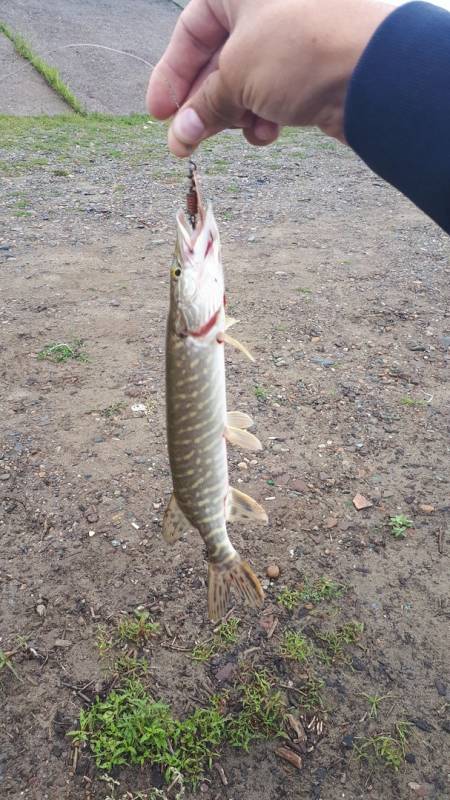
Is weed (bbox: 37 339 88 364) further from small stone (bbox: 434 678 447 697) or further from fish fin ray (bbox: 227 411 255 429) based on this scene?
small stone (bbox: 434 678 447 697)

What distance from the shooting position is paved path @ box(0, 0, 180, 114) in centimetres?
1125

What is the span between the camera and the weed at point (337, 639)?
2760 mm

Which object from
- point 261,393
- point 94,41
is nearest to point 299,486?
point 261,393

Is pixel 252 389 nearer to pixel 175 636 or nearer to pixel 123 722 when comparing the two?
pixel 175 636

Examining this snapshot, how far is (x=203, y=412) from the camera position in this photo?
199cm

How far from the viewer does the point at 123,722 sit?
2488mm

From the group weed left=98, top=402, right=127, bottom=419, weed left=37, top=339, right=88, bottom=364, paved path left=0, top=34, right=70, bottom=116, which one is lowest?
paved path left=0, top=34, right=70, bottom=116

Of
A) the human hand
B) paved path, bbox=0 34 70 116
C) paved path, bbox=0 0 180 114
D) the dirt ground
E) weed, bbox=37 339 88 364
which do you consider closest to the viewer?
the human hand

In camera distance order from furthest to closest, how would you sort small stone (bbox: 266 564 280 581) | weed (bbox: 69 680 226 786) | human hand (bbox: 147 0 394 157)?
small stone (bbox: 266 564 280 581) < weed (bbox: 69 680 226 786) < human hand (bbox: 147 0 394 157)

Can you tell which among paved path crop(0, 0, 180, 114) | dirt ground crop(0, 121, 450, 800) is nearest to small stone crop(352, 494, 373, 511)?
dirt ground crop(0, 121, 450, 800)

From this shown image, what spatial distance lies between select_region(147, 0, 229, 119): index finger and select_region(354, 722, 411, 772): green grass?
241cm

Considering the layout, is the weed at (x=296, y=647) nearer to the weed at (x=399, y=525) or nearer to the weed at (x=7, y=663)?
the weed at (x=399, y=525)

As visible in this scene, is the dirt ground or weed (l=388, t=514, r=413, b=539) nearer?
the dirt ground

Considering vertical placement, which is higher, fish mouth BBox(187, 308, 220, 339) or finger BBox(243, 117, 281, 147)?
finger BBox(243, 117, 281, 147)
